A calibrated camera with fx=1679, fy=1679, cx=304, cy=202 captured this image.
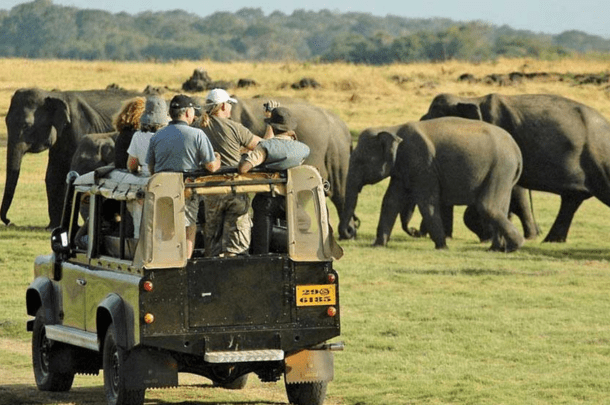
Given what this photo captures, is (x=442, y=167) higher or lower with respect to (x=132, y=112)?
lower

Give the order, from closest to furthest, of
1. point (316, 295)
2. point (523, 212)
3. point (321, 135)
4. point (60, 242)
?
point (316, 295)
point (60, 242)
point (523, 212)
point (321, 135)

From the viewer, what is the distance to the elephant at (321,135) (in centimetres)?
2875

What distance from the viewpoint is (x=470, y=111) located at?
95.7 ft

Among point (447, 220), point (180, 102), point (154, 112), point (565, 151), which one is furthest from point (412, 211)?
point (180, 102)

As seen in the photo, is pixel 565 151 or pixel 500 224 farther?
pixel 565 151

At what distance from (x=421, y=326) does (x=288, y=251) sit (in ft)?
17.6

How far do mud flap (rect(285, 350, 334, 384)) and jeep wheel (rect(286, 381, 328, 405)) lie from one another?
38 cm

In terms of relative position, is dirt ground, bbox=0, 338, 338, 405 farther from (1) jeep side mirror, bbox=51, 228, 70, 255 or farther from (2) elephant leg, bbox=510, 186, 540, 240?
(2) elephant leg, bbox=510, 186, 540, 240

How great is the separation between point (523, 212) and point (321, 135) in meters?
3.70

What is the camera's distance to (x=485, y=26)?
560 ft

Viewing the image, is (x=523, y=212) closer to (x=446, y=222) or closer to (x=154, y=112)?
(x=446, y=222)

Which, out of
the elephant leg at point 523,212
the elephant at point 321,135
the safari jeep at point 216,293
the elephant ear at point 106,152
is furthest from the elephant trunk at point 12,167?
the safari jeep at point 216,293

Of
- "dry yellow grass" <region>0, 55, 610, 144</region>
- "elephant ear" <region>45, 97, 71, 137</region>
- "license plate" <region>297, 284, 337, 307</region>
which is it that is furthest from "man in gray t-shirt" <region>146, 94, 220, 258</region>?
"dry yellow grass" <region>0, 55, 610, 144</region>

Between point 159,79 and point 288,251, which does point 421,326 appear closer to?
point 288,251
